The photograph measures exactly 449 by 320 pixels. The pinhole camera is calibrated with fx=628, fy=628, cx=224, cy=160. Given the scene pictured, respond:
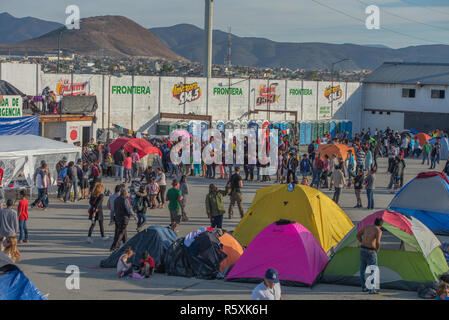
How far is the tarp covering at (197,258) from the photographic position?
11.7 metres

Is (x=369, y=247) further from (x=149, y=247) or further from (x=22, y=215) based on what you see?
(x=22, y=215)

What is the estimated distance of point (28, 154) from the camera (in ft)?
63.1

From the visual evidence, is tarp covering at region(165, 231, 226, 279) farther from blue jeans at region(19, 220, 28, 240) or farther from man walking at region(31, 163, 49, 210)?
man walking at region(31, 163, 49, 210)

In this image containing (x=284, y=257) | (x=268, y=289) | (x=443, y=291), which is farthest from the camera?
(x=284, y=257)

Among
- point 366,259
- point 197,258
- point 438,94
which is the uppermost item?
point 438,94

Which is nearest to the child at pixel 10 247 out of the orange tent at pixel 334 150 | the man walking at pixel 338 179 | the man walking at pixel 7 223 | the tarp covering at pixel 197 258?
the man walking at pixel 7 223

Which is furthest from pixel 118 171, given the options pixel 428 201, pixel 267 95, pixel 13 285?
pixel 267 95

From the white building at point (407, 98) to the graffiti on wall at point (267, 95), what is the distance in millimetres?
9601

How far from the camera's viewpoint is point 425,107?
49.6m

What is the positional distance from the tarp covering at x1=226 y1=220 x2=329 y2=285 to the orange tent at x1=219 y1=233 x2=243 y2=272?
37 cm

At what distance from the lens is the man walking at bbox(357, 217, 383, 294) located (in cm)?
1079

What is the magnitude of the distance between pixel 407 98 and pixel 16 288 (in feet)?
149

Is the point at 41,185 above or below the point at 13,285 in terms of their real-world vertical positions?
above

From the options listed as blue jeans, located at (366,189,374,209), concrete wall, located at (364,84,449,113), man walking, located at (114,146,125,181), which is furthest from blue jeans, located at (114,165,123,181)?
concrete wall, located at (364,84,449,113)
